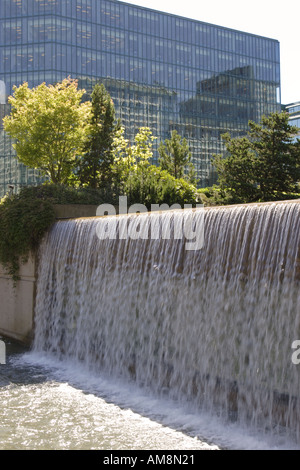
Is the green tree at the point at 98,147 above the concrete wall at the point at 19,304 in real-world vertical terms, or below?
above

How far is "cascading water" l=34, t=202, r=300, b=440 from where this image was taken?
6.82m

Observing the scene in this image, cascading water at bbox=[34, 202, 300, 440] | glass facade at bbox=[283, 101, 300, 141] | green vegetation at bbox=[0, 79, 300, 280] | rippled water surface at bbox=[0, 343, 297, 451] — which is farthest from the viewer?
glass facade at bbox=[283, 101, 300, 141]

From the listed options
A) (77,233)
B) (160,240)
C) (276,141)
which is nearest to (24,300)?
(77,233)

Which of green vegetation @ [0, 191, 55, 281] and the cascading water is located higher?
green vegetation @ [0, 191, 55, 281]

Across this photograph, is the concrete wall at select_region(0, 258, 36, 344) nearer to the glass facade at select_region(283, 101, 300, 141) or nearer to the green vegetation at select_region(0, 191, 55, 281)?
the green vegetation at select_region(0, 191, 55, 281)

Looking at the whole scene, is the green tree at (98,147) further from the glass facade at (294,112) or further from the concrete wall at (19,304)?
the glass facade at (294,112)

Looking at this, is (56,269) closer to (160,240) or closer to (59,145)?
(160,240)

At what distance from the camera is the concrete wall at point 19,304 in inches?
489

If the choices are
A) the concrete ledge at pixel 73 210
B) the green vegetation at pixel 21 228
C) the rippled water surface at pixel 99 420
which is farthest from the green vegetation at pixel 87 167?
the rippled water surface at pixel 99 420

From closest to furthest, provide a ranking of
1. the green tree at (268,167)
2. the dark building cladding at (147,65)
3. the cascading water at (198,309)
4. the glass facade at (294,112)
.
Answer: the cascading water at (198,309), the green tree at (268,167), the dark building cladding at (147,65), the glass facade at (294,112)

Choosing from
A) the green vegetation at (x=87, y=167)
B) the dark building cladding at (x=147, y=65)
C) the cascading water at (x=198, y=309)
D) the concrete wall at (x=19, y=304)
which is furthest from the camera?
the dark building cladding at (x=147, y=65)

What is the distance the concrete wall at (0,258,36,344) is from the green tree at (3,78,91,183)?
223 inches

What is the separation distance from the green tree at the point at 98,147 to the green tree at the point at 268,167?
494 cm

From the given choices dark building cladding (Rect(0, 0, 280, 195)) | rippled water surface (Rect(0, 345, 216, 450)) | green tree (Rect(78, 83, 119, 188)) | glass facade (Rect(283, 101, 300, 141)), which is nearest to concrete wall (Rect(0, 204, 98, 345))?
rippled water surface (Rect(0, 345, 216, 450))
